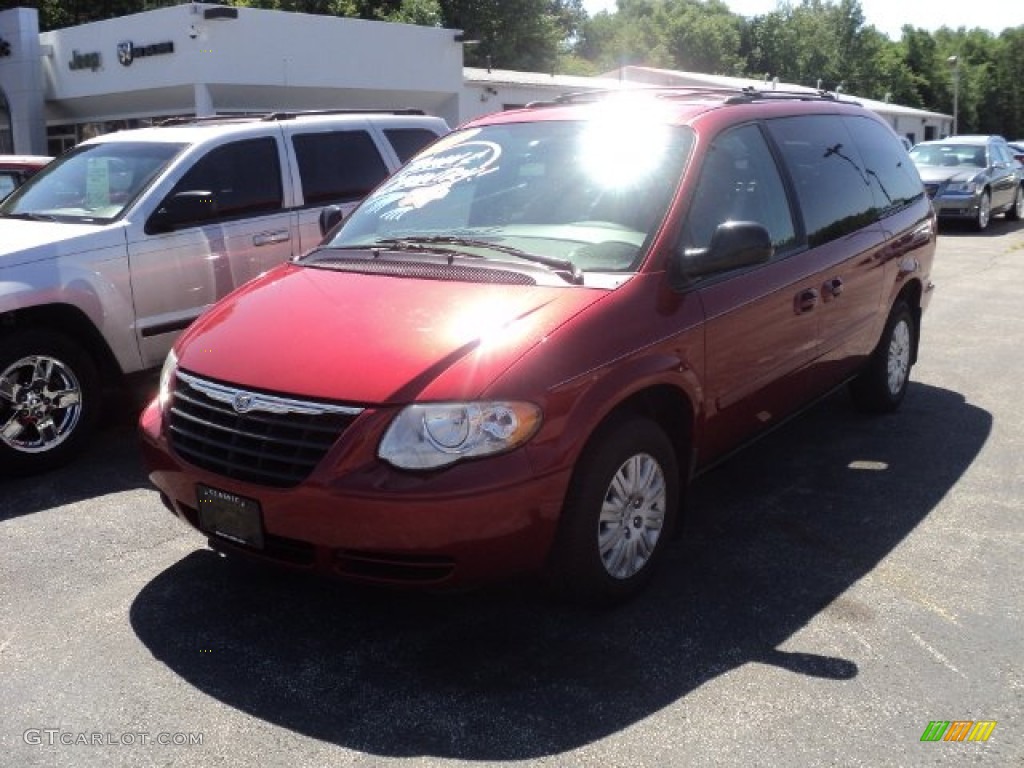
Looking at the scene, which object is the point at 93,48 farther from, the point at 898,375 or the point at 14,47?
the point at 898,375

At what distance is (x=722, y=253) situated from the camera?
4.03 metres

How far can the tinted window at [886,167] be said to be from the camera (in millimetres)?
6016

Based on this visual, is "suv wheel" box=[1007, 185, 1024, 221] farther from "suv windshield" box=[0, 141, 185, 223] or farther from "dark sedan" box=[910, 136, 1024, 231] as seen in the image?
"suv windshield" box=[0, 141, 185, 223]

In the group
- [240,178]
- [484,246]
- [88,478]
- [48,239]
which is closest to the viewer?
[484,246]

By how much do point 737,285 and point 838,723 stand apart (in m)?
1.92

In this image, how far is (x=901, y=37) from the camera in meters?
81.8

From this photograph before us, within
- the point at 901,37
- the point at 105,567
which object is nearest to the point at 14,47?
the point at 105,567

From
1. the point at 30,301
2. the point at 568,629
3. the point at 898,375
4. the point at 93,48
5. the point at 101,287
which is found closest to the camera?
the point at 568,629

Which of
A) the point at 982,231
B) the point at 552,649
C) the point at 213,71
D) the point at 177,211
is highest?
the point at 213,71

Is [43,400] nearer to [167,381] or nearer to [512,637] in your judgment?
[167,381]

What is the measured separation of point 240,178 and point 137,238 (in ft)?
3.06

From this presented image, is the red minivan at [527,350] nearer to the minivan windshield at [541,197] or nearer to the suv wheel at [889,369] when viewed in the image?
the minivan windshield at [541,197]

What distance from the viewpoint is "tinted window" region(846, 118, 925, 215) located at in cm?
602

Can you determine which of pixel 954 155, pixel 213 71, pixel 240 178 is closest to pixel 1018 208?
pixel 954 155
